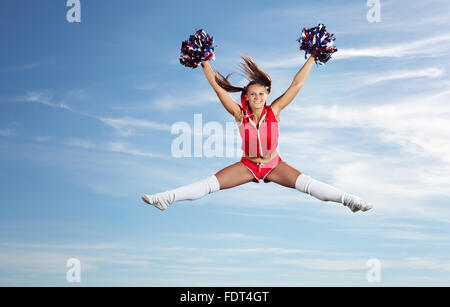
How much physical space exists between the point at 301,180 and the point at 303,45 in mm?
2158

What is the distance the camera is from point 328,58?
769 centimetres

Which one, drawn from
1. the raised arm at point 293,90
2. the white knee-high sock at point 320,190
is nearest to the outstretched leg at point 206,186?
the white knee-high sock at point 320,190

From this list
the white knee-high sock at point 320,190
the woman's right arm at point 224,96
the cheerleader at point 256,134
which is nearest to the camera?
the white knee-high sock at point 320,190

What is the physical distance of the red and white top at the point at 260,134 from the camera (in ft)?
24.5

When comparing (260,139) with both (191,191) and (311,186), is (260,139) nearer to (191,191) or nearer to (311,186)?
(311,186)

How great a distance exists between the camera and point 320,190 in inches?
285

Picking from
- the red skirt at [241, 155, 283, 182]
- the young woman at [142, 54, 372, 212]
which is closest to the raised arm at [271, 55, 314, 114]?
the young woman at [142, 54, 372, 212]

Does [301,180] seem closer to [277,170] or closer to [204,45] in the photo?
[277,170]

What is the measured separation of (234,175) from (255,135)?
706 millimetres

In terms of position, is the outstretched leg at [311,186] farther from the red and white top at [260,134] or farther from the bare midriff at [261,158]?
the red and white top at [260,134]

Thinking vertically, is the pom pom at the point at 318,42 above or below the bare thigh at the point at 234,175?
above

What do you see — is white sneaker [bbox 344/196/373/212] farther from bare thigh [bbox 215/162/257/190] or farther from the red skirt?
bare thigh [bbox 215/162/257/190]

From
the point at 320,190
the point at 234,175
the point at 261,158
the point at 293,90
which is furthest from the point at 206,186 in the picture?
the point at 293,90
